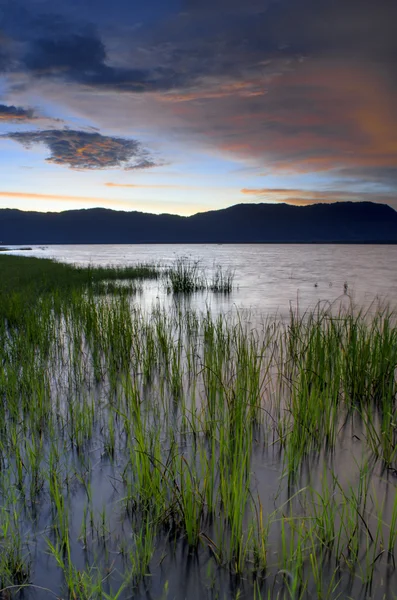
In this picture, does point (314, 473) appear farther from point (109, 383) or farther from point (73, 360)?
point (73, 360)

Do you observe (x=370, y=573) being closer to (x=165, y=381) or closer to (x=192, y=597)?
(x=192, y=597)

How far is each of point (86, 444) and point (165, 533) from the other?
1.65 metres

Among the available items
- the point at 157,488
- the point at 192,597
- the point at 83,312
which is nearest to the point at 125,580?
the point at 192,597

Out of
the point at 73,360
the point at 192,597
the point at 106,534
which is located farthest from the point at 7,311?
the point at 192,597

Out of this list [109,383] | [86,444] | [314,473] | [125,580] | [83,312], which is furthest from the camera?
[83,312]

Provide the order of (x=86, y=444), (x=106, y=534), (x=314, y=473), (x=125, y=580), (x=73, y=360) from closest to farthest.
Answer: (x=125, y=580) → (x=106, y=534) → (x=314, y=473) → (x=86, y=444) → (x=73, y=360)

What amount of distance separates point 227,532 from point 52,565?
1.21m

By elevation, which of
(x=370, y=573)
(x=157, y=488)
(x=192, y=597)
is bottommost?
(x=192, y=597)

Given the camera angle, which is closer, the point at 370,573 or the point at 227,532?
the point at 370,573

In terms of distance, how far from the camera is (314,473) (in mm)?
3822

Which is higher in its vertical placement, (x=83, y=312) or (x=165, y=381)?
(x=83, y=312)

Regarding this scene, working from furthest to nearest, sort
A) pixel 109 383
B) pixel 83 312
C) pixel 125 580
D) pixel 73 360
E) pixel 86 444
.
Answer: pixel 83 312
pixel 73 360
pixel 109 383
pixel 86 444
pixel 125 580

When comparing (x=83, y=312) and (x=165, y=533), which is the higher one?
(x=83, y=312)

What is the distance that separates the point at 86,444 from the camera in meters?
4.24
